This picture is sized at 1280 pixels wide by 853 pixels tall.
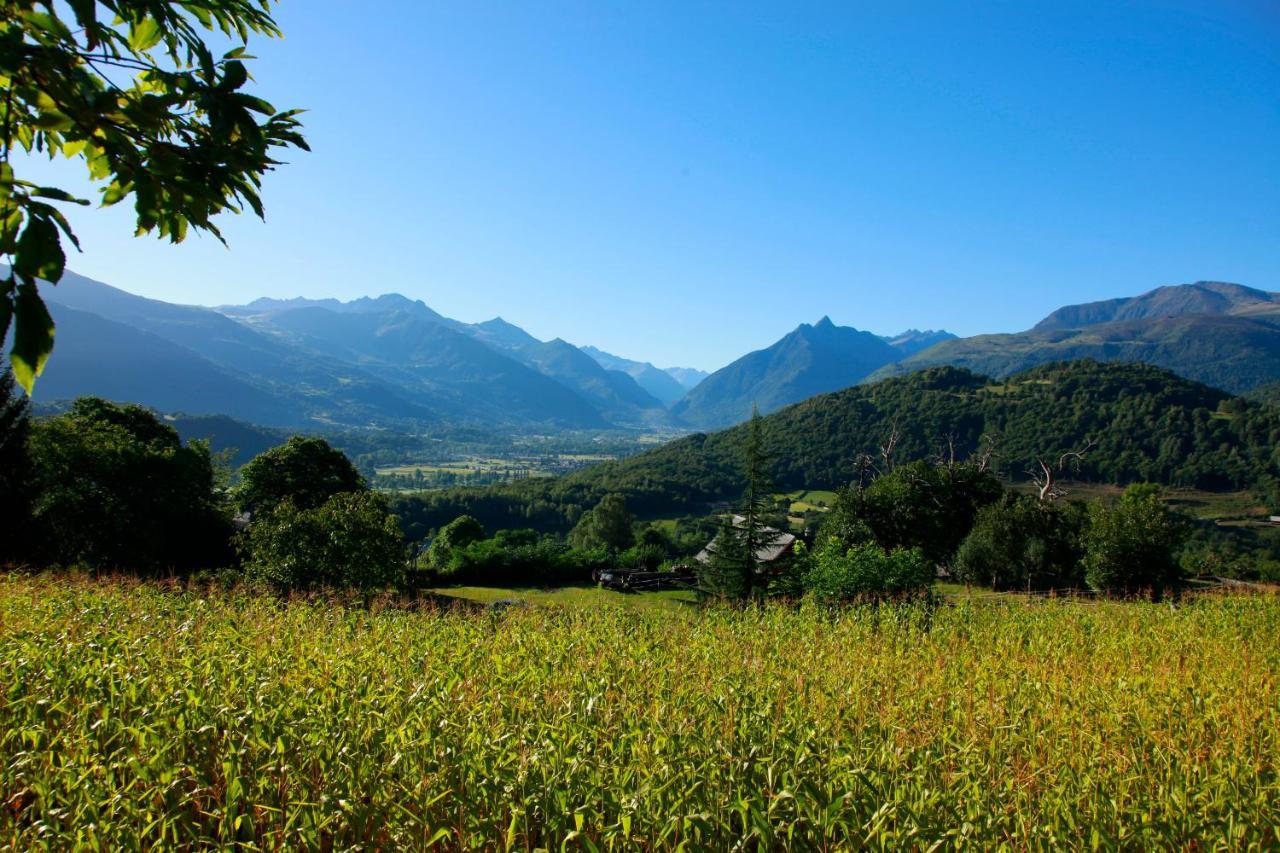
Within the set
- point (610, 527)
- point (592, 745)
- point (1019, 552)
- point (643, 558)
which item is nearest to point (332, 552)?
point (592, 745)

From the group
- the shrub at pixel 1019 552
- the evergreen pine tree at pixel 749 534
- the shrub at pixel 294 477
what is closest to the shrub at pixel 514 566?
the shrub at pixel 294 477

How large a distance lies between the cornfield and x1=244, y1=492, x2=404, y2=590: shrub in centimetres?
1024

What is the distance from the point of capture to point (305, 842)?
7.78ft

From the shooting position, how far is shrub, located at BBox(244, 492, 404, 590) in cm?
1627

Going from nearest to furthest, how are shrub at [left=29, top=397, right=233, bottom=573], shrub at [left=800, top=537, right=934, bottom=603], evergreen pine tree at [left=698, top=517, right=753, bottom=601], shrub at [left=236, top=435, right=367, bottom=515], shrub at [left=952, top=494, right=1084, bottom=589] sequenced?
shrub at [left=800, top=537, right=934, bottom=603] → shrub at [left=29, top=397, right=233, bottom=573] → evergreen pine tree at [left=698, top=517, right=753, bottom=601] → shrub at [left=952, top=494, right=1084, bottom=589] → shrub at [left=236, top=435, right=367, bottom=515]

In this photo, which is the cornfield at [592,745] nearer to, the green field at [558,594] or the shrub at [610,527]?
the green field at [558,594]

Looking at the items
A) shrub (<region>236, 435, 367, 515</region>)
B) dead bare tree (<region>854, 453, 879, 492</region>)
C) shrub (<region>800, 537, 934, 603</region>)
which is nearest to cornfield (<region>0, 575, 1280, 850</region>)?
shrub (<region>800, 537, 934, 603</region>)

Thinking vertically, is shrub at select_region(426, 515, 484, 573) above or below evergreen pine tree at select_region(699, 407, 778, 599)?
below

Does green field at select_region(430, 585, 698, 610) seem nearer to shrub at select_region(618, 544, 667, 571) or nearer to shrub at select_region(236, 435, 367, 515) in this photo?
shrub at select_region(618, 544, 667, 571)

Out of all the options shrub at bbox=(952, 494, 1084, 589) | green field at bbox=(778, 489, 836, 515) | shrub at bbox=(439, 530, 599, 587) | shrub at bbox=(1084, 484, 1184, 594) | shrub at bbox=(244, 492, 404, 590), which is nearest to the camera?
shrub at bbox=(244, 492, 404, 590)

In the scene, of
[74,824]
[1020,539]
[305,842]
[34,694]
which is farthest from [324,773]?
[1020,539]

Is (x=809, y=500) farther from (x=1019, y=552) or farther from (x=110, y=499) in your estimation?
(x=110, y=499)

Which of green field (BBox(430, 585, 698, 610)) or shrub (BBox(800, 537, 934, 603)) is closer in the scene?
shrub (BBox(800, 537, 934, 603))

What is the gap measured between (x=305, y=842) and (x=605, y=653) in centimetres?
348
